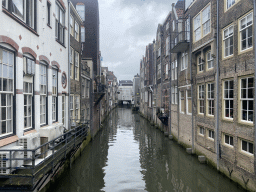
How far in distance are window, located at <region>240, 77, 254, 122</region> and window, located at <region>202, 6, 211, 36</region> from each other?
5.27m

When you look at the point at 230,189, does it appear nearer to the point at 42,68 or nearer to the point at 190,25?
the point at 42,68

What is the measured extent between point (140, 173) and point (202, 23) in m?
11.0

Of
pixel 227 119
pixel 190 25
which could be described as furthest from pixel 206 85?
pixel 190 25

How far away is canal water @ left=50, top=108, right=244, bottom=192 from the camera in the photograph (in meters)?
9.93

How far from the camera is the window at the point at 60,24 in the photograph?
1253cm

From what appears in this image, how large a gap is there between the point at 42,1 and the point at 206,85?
11019mm

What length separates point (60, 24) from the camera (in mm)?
13062

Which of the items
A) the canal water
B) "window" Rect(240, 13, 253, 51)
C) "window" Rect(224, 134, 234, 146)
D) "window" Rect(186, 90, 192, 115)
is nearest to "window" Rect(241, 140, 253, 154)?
"window" Rect(224, 134, 234, 146)

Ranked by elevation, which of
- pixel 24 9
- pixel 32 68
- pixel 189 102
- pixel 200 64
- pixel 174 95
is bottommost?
pixel 189 102

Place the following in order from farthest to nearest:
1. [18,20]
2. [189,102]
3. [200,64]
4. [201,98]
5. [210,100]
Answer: [189,102] < [200,64] < [201,98] < [210,100] < [18,20]

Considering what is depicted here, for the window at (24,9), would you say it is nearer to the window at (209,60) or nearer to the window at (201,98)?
the window at (209,60)

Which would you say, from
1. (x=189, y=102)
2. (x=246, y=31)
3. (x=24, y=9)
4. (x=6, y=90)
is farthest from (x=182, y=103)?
(x=6, y=90)

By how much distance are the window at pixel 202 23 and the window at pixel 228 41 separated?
2.26 m

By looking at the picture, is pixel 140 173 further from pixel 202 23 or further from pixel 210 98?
pixel 202 23
